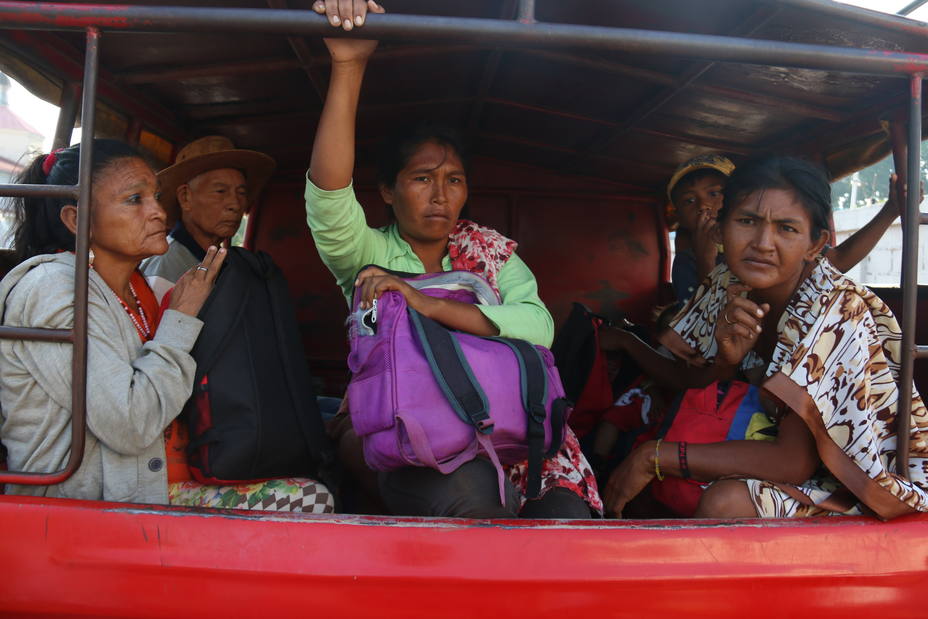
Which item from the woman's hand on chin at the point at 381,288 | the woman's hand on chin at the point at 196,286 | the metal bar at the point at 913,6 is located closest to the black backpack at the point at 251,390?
the woman's hand on chin at the point at 196,286

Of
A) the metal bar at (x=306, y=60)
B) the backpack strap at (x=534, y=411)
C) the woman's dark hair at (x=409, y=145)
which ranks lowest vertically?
the backpack strap at (x=534, y=411)

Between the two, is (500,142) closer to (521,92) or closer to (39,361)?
→ (521,92)

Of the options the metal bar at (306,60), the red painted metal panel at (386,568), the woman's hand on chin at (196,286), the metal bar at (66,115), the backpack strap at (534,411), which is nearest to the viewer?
the red painted metal panel at (386,568)

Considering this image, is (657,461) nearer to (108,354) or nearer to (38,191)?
(108,354)

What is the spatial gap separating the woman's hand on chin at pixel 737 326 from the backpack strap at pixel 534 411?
708 mm

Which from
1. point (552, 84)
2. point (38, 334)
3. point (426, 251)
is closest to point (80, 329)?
point (38, 334)

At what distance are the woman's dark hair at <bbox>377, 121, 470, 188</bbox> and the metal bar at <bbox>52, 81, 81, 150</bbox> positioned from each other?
44.6 inches

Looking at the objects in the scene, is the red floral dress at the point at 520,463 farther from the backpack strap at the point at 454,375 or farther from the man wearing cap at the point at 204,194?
the man wearing cap at the point at 204,194

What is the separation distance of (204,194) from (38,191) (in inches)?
60.6

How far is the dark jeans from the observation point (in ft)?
5.40

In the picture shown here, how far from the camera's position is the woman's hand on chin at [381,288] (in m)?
1.76

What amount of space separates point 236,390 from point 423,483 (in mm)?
549

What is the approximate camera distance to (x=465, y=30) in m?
1.53

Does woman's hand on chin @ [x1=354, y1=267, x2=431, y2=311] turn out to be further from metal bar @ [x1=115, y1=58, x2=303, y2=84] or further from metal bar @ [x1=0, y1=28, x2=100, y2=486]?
metal bar @ [x1=115, y1=58, x2=303, y2=84]
